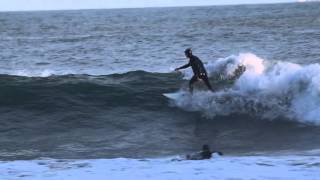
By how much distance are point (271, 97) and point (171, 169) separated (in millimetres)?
8148

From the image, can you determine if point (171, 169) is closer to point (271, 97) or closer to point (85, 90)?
point (271, 97)

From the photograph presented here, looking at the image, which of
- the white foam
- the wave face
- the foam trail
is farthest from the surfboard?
the white foam

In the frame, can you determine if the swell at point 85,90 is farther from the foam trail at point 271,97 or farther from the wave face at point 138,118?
the foam trail at point 271,97

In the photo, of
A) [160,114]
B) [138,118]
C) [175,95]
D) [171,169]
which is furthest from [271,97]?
[171,169]

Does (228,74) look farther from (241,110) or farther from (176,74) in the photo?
(241,110)

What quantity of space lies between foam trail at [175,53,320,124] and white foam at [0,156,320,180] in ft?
19.3

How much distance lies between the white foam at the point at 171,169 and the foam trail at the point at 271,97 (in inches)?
232

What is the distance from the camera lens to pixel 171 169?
8.77 meters

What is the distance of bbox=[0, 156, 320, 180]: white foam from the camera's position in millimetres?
8281

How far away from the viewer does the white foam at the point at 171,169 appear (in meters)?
8.28

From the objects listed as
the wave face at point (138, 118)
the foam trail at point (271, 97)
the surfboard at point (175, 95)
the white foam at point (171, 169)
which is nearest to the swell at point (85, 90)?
the wave face at point (138, 118)

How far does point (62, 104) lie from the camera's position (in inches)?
696

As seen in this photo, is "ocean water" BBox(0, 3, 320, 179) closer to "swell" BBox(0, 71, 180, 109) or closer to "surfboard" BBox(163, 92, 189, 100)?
"swell" BBox(0, 71, 180, 109)

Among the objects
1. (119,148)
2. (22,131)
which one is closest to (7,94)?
(22,131)
